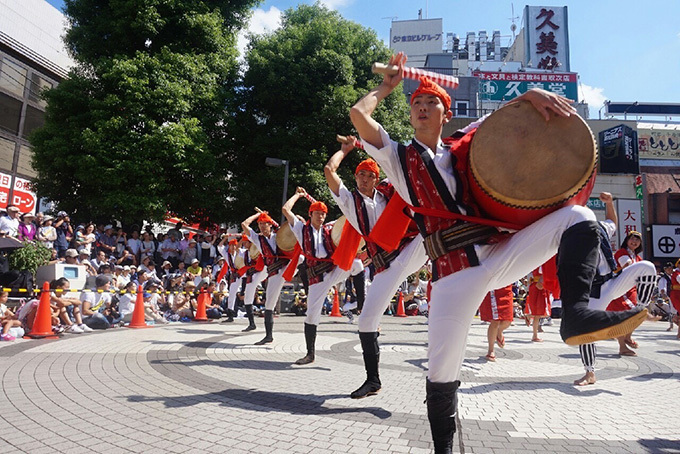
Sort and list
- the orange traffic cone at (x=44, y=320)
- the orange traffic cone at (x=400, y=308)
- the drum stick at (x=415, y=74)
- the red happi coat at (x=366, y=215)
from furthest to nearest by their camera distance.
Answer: the orange traffic cone at (x=400, y=308) < the orange traffic cone at (x=44, y=320) < the red happi coat at (x=366, y=215) < the drum stick at (x=415, y=74)

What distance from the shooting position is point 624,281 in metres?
4.23

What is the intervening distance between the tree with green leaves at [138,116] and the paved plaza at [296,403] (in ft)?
34.8

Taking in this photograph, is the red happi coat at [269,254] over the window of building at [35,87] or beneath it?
beneath

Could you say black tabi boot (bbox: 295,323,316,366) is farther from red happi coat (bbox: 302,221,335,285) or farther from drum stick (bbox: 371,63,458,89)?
drum stick (bbox: 371,63,458,89)

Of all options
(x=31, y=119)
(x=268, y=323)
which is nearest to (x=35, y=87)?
(x=31, y=119)

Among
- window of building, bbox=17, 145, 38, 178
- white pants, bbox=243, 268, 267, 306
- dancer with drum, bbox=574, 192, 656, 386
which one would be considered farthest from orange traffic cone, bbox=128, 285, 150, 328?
window of building, bbox=17, 145, 38, 178

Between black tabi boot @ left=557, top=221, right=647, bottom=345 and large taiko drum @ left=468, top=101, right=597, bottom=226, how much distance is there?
0.20m

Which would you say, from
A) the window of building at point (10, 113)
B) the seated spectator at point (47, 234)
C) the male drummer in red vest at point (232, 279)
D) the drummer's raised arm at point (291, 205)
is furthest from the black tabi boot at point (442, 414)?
the window of building at point (10, 113)

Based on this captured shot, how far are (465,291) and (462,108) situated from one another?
3656cm

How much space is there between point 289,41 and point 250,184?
276 inches

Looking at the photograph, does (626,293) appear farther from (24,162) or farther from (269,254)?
(24,162)

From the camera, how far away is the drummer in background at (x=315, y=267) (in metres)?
6.05

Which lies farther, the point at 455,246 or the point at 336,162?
the point at 336,162

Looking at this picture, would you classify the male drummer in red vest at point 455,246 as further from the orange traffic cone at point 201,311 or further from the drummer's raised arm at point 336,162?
the orange traffic cone at point 201,311
